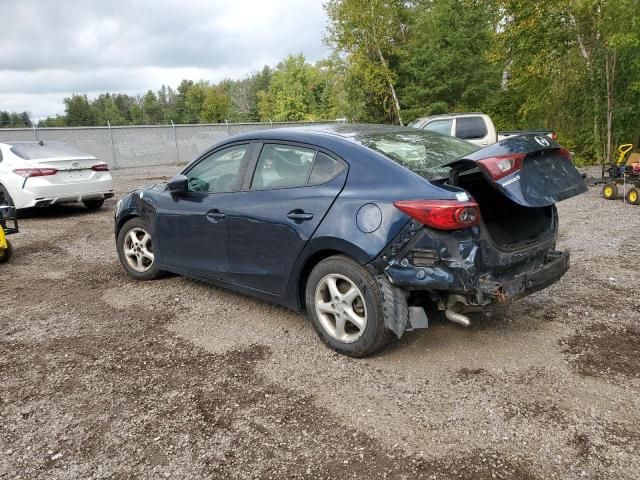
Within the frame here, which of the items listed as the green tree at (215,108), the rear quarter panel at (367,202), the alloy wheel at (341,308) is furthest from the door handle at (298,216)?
the green tree at (215,108)

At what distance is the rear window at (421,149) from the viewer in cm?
338

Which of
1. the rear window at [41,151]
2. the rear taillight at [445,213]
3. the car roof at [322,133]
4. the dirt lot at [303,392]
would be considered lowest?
the dirt lot at [303,392]

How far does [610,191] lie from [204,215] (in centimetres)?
907

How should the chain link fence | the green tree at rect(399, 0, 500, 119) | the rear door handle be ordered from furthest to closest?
1. the green tree at rect(399, 0, 500, 119)
2. the chain link fence
3. the rear door handle

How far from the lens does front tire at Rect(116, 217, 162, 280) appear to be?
5.23m


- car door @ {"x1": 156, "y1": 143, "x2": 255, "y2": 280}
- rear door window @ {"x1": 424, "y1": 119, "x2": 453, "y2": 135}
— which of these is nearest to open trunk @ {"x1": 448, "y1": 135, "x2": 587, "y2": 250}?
car door @ {"x1": 156, "y1": 143, "x2": 255, "y2": 280}

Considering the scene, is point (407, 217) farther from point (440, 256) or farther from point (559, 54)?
point (559, 54)

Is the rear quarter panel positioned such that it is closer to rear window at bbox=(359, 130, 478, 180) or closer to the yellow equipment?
rear window at bbox=(359, 130, 478, 180)

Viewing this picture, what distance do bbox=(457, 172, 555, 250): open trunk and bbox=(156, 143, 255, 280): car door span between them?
Answer: 1.88 metres

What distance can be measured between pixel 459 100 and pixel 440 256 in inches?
831

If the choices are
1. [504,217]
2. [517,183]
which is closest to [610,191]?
[504,217]

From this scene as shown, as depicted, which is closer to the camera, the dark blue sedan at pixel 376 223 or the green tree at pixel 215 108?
the dark blue sedan at pixel 376 223

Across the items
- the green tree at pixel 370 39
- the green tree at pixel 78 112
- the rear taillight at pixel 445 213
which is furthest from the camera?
the green tree at pixel 78 112

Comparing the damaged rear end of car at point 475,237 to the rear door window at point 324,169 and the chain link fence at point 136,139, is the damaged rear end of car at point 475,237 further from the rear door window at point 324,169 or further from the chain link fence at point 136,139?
the chain link fence at point 136,139
